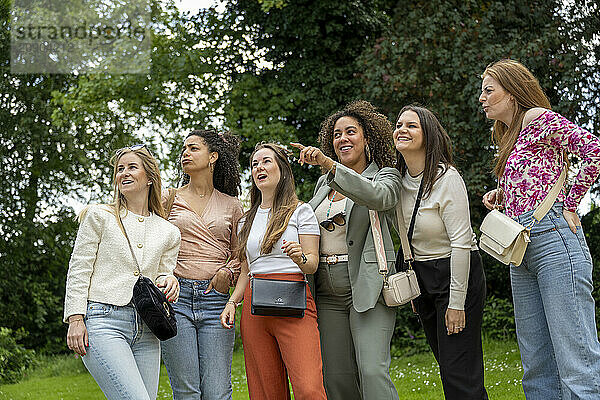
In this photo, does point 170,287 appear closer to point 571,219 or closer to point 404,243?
point 404,243

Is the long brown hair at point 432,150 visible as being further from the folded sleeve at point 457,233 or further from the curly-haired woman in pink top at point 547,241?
the curly-haired woman in pink top at point 547,241

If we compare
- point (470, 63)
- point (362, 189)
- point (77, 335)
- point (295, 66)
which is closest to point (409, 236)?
point (362, 189)

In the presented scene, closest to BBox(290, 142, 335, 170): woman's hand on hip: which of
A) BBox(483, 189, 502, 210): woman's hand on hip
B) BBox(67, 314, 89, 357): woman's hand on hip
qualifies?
BBox(483, 189, 502, 210): woman's hand on hip

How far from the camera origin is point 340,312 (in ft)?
13.3

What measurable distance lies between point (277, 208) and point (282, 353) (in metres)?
0.88

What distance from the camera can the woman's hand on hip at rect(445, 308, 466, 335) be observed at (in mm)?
3654

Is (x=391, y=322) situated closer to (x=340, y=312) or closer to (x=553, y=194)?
(x=340, y=312)

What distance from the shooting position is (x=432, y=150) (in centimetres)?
394

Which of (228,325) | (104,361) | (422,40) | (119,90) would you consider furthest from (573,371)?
(119,90)

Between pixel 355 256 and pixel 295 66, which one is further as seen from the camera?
pixel 295 66

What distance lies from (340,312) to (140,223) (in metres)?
1.31

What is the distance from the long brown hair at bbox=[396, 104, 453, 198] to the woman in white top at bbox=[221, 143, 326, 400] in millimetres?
730

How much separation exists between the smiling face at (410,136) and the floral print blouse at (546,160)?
56cm

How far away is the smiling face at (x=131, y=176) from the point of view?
12.8 ft
